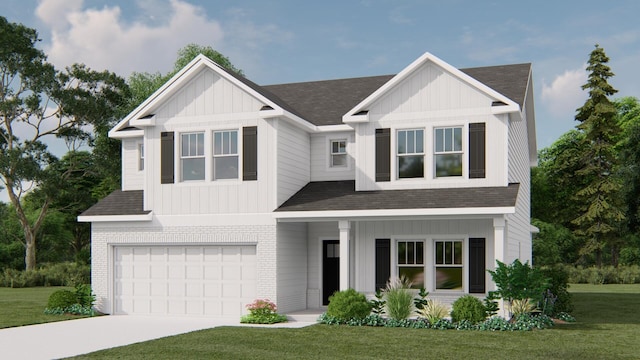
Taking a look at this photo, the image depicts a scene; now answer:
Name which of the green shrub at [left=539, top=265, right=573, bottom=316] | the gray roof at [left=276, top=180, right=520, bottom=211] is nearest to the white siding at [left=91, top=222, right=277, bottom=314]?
the gray roof at [left=276, top=180, right=520, bottom=211]

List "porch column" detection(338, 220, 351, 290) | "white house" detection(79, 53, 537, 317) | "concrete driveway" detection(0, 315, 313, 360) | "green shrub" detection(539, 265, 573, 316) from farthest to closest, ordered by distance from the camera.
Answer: "white house" detection(79, 53, 537, 317) → "green shrub" detection(539, 265, 573, 316) → "porch column" detection(338, 220, 351, 290) → "concrete driveway" detection(0, 315, 313, 360)

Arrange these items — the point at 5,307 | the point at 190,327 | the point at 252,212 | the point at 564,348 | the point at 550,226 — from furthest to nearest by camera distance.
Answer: the point at 550,226
the point at 5,307
the point at 252,212
the point at 190,327
the point at 564,348

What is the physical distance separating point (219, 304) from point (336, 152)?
6.21m

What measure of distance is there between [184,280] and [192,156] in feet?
12.3

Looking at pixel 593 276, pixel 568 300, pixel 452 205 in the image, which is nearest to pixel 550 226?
pixel 593 276

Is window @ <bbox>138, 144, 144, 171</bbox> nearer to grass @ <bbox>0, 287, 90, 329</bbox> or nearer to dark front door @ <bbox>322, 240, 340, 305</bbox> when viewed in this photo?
grass @ <bbox>0, 287, 90, 329</bbox>

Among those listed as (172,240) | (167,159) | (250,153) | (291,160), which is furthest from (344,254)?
(167,159)

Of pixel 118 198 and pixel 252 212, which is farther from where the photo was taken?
pixel 118 198

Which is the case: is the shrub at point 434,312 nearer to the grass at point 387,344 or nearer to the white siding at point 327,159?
the grass at point 387,344

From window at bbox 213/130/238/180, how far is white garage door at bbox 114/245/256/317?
2.18 metres

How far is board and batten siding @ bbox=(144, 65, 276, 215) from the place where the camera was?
70.7 feet

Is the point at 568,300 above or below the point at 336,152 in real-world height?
below

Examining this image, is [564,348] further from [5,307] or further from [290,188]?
[5,307]

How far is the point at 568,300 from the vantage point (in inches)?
853
